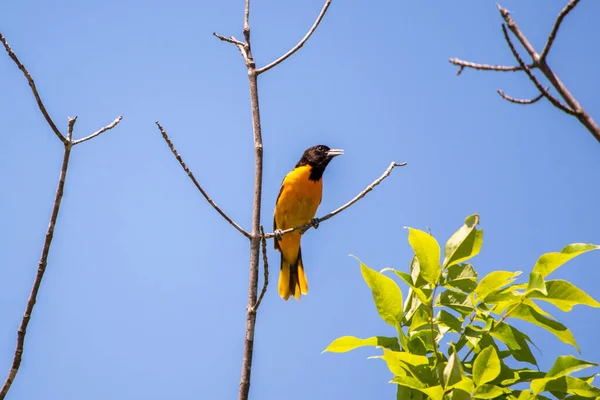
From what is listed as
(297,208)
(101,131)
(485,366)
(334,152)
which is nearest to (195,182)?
(101,131)

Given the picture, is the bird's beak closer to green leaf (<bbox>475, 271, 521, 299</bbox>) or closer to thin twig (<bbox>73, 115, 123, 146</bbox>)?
thin twig (<bbox>73, 115, 123, 146</bbox>)

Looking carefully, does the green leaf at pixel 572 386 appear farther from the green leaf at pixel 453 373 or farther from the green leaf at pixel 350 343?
the green leaf at pixel 350 343

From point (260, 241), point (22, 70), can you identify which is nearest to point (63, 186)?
point (22, 70)

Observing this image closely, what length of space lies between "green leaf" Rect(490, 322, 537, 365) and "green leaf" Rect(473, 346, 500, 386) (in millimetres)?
189

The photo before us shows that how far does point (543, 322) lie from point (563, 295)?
10cm

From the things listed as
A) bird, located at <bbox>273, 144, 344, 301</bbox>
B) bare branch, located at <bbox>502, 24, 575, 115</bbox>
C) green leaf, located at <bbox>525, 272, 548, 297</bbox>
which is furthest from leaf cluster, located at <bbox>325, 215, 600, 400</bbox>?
bird, located at <bbox>273, 144, 344, 301</bbox>

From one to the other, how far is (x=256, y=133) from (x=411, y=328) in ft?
3.57

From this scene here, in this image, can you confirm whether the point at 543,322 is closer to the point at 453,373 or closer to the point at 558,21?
the point at 453,373

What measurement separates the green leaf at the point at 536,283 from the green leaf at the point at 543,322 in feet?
0.33

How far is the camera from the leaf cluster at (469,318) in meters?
1.89

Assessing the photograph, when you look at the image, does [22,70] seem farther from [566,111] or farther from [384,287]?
[566,111]

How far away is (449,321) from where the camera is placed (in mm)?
2002

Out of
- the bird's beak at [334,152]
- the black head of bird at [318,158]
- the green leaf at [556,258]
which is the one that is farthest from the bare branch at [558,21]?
the bird's beak at [334,152]

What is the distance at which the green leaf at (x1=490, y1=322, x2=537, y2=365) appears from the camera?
201 centimetres
